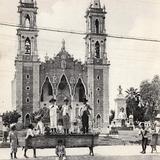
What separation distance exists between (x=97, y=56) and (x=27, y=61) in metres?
5.75

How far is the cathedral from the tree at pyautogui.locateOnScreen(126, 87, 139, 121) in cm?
676

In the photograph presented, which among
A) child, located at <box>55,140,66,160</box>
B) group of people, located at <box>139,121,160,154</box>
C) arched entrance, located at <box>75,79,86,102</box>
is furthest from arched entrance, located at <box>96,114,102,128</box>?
child, located at <box>55,140,66,160</box>

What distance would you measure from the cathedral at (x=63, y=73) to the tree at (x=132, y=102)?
6.76m

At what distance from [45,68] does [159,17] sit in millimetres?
23326

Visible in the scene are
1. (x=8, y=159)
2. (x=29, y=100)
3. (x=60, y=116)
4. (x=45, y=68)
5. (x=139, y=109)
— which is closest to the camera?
(x=8, y=159)

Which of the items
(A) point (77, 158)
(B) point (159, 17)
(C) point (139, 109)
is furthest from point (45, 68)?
(A) point (77, 158)

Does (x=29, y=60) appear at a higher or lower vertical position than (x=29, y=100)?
higher

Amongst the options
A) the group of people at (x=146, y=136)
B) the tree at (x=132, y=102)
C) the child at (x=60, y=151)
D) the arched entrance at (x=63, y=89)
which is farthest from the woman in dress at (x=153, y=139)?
the tree at (x=132, y=102)

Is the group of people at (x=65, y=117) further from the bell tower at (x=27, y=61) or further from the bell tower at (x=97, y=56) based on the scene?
the bell tower at (x=97, y=56)

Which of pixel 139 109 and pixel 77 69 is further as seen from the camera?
pixel 139 109

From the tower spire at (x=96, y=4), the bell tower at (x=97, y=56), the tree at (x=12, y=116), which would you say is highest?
the tower spire at (x=96, y=4)

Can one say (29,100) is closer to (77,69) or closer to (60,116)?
(77,69)

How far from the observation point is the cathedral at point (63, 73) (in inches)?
1318

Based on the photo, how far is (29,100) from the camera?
3338 cm
